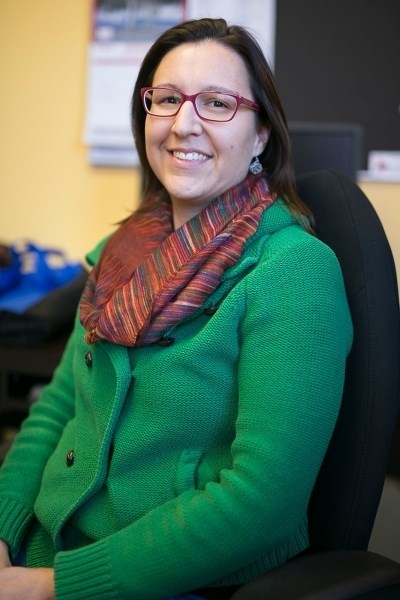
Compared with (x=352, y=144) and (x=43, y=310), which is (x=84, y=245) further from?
(x=352, y=144)

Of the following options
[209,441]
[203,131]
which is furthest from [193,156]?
[209,441]

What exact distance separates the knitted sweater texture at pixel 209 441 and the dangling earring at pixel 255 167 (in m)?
0.10

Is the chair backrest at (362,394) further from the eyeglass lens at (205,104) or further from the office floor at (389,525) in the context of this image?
the office floor at (389,525)

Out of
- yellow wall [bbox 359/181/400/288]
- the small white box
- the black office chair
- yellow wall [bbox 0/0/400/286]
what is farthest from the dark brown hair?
yellow wall [bbox 0/0/400/286]

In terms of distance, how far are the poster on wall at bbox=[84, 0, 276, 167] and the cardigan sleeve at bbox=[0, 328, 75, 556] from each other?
1.19 meters

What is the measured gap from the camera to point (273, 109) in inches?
42.5

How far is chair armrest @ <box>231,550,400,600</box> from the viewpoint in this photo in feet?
2.49

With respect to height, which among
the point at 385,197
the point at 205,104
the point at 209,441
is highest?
the point at 205,104

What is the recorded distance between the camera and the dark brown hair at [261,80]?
1.06m

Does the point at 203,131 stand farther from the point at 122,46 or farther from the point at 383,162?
the point at 122,46

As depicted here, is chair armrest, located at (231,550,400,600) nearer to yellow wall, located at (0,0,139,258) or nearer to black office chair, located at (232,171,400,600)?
black office chair, located at (232,171,400,600)

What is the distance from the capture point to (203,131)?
106 centimetres

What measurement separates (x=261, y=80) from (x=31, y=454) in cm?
73

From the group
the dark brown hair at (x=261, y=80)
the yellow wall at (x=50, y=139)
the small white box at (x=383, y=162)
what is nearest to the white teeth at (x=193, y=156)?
the dark brown hair at (x=261, y=80)
